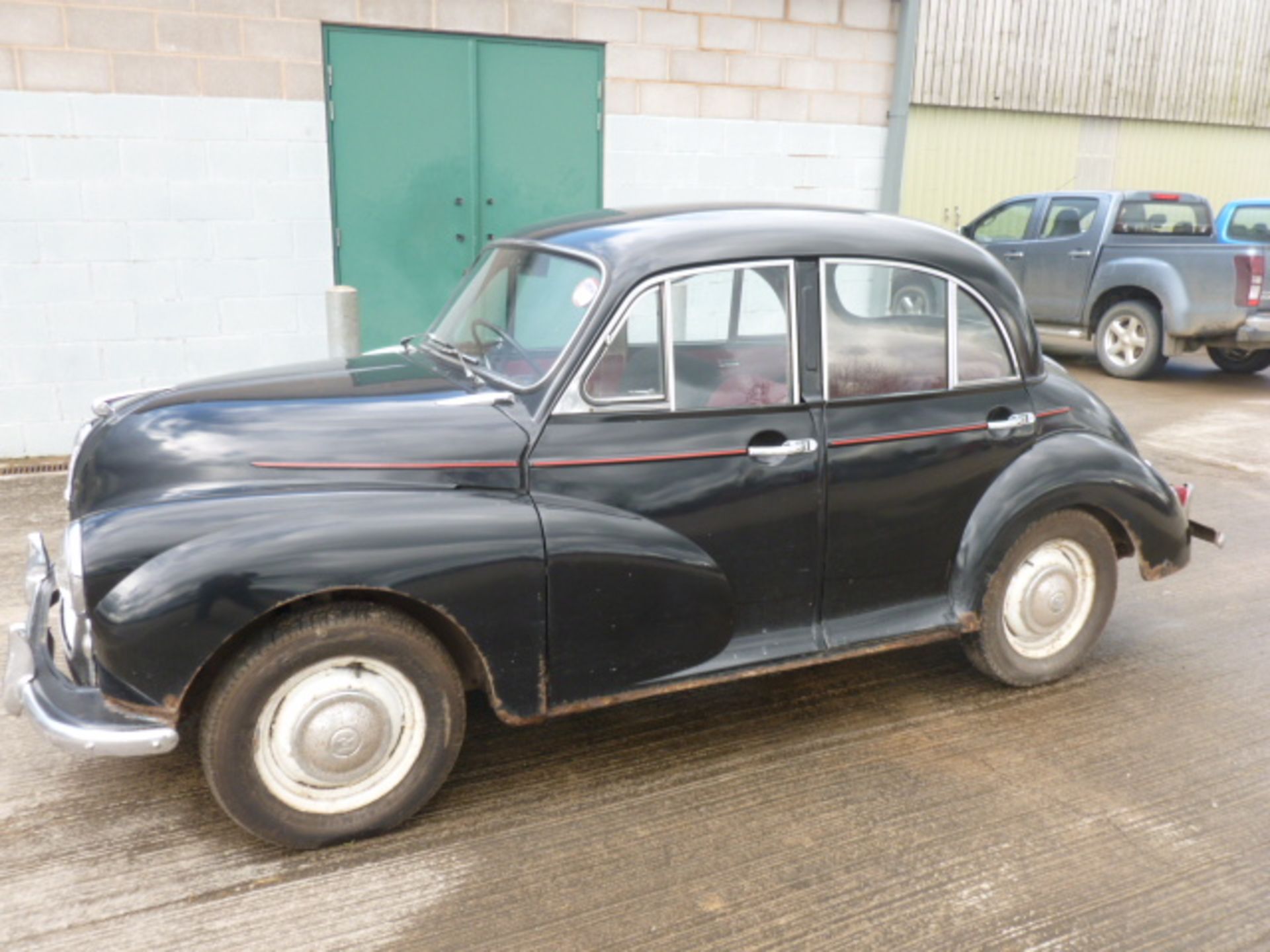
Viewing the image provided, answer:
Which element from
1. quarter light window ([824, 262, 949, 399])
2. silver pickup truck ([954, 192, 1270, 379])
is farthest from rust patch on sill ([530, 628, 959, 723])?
silver pickup truck ([954, 192, 1270, 379])

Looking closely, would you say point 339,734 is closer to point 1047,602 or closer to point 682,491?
point 682,491

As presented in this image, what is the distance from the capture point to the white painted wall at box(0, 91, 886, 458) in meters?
7.04

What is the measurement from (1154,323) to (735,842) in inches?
398

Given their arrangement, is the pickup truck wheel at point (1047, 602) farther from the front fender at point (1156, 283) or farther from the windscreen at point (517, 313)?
the front fender at point (1156, 283)

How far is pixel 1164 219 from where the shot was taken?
11.7 meters

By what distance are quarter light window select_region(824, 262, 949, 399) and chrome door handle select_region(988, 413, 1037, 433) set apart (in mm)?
257

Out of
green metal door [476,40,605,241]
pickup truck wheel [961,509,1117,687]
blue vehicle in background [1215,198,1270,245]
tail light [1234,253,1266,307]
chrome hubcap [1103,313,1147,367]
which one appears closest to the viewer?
pickup truck wheel [961,509,1117,687]

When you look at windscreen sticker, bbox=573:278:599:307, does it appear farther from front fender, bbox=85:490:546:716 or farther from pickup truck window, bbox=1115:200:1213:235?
pickup truck window, bbox=1115:200:1213:235

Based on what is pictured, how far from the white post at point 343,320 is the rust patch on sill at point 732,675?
4216 millimetres

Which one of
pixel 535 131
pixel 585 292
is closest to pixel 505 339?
pixel 585 292

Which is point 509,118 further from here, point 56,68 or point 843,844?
point 843,844

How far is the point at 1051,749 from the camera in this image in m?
3.87

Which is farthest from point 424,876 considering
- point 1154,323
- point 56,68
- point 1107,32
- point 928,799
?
point 1107,32

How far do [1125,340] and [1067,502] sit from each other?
867 centimetres
